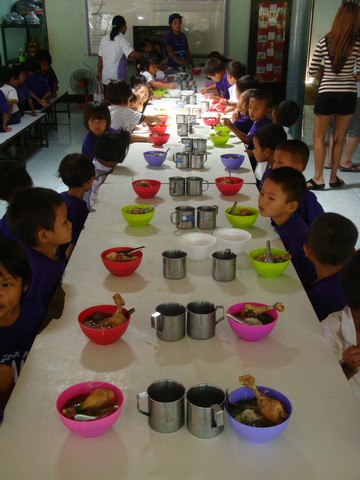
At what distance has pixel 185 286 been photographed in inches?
68.6

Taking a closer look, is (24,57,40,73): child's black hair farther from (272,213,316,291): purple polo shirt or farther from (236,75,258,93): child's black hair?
(272,213,316,291): purple polo shirt

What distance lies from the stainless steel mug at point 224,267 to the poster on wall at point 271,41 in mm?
9091

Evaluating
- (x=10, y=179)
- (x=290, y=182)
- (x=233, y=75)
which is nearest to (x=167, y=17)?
(x=233, y=75)

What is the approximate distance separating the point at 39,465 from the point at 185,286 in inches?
32.7

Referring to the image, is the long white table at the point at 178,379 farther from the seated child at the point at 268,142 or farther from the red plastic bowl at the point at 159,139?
the red plastic bowl at the point at 159,139

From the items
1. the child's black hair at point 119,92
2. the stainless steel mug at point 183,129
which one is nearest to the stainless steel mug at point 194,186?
the stainless steel mug at point 183,129

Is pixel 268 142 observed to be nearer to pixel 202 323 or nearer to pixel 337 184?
pixel 202 323

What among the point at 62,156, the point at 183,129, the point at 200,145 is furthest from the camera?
the point at 62,156

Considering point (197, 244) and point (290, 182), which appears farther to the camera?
point (290, 182)

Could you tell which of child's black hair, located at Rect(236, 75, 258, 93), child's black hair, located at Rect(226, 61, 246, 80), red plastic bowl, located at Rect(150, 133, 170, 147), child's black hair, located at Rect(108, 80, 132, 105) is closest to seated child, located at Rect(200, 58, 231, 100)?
child's black hair, located at Rect(226, 61, 246, 80)

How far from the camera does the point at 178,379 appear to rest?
1270 millimetres

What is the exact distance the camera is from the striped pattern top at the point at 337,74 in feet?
15.9

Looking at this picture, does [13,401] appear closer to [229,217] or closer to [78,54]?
[229,217]

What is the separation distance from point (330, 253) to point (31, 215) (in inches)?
43.0
